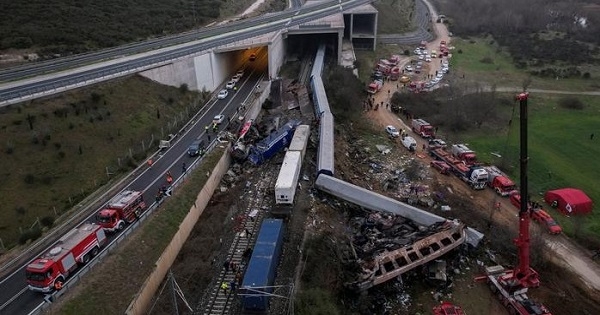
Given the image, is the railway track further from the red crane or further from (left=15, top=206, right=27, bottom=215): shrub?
the red crane

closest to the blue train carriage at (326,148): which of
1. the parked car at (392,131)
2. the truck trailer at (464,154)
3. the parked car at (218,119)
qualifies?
the parked car at (392,131)

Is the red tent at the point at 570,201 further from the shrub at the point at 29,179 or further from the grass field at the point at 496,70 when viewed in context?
the shrub at the point at 29,179

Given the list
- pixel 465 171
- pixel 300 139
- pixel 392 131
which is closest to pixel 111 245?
pixel 300 139

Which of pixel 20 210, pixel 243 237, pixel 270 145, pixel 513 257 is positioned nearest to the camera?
pixel 243 237

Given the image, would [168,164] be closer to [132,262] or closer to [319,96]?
[132,262]

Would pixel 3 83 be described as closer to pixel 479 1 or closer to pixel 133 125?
pixel 133 125
